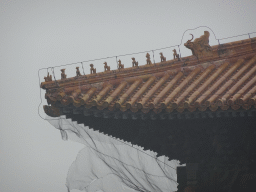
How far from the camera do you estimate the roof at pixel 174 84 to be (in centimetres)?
965

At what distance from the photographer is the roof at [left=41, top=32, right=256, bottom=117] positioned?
965cm

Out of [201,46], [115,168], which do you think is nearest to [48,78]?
[115,168]

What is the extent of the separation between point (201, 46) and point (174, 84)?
101 cm

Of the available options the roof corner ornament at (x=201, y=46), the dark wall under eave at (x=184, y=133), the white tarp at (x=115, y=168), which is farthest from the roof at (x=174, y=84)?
the white tarp at (x=115, y=168)

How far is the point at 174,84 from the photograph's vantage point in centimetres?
1048

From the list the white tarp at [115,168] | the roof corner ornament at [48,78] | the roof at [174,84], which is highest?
the roof corner ornament at [48,78]

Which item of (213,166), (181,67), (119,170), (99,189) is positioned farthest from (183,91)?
(99,189)

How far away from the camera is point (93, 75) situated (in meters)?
10.7

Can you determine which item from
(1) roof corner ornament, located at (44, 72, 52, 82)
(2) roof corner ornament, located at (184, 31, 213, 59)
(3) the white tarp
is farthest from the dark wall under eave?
(2) roof corner ornament, located at (184, 31, 213, 59)

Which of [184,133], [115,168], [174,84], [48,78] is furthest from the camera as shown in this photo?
[115,168]

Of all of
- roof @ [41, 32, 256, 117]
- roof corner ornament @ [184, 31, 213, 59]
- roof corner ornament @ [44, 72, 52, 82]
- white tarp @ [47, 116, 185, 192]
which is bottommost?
white tarp @ [47, 116, 185, 192]

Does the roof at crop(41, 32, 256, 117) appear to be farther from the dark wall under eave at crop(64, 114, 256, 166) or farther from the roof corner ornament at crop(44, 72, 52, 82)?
the dark wall under eave at crop(64, 114, 256, 166)

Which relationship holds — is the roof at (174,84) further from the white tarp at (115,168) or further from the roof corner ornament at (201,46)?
the white tarp at (115,168)

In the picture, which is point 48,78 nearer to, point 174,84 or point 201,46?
point 174,84
